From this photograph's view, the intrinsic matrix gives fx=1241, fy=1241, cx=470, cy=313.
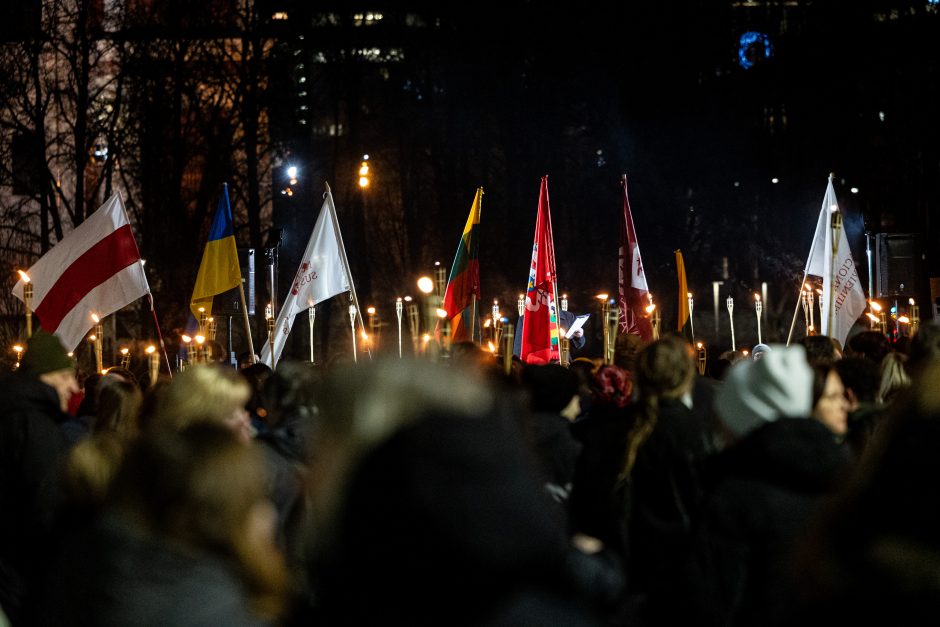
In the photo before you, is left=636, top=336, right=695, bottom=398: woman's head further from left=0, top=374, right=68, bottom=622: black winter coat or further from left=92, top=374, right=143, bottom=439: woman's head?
left=0, top=374, right=68, bottom=622: black winter coat

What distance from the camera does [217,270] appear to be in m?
14.9

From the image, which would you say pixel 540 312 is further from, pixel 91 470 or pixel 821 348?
pixel 91 470

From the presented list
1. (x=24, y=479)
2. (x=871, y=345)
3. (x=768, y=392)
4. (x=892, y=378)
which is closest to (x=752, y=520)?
Answer: (x=768, y=392)

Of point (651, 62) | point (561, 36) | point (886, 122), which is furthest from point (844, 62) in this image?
point (561, 36)

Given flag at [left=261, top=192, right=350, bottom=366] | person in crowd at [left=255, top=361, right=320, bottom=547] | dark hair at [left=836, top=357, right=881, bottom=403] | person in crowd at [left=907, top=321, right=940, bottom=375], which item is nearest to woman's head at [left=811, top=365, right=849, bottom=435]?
person in crowd at [left=907, top=321, right=940, bottom=375]

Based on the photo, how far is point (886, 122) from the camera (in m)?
32.4

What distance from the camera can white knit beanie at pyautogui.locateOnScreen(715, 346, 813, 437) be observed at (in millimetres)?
4352

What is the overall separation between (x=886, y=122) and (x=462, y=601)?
107 feet

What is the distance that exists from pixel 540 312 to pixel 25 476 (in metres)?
8.48

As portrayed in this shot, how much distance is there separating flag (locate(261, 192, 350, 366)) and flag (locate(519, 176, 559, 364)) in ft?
7.34

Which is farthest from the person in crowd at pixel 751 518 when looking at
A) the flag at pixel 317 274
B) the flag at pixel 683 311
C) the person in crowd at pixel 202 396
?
the flag at pixel 317 274

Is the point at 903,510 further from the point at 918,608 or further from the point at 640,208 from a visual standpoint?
the point at 640,208

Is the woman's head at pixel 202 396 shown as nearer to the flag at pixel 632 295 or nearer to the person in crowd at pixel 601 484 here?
the person in crowd at pixel 601 484

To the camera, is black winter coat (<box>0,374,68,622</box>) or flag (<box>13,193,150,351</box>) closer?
black winter coat (<box>0,374,68,622</box>)
